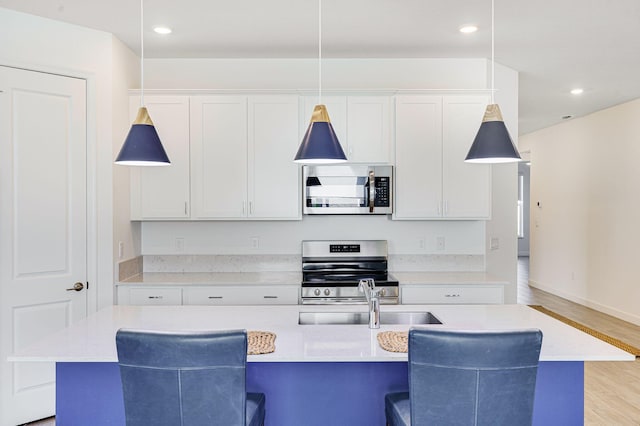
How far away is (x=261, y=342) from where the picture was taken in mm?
1929

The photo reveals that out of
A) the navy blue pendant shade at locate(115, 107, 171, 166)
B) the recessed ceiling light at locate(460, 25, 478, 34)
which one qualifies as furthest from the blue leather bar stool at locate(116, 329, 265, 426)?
the recessed ceiling light at locate(460, 25, 478, 34)

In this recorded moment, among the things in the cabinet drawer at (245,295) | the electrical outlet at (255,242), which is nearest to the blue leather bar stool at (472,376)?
the cabinet drawer at (245,295)

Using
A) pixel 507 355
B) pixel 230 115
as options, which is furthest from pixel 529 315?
pixel 230 115

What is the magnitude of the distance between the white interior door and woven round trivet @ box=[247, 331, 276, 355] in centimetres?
189

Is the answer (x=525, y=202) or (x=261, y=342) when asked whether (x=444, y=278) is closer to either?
(x=261, y=342)

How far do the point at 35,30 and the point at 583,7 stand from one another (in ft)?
11.8

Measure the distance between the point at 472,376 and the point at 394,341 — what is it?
1.47ft

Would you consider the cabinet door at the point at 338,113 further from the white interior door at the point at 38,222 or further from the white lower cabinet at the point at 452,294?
the white interior door at the point at 38,222

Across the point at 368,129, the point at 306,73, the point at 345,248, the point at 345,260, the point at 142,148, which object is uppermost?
the point at 306,73

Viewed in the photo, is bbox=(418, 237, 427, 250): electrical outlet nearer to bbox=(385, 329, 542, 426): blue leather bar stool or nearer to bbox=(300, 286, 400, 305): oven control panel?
bbox=(300, 286, 400, 305): oven control panel

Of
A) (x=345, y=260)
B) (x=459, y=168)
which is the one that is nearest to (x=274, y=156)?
(x=345, y=260)

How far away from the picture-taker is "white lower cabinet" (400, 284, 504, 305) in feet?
12.0

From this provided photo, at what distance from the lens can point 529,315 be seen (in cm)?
244

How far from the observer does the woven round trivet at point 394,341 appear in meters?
1.85
